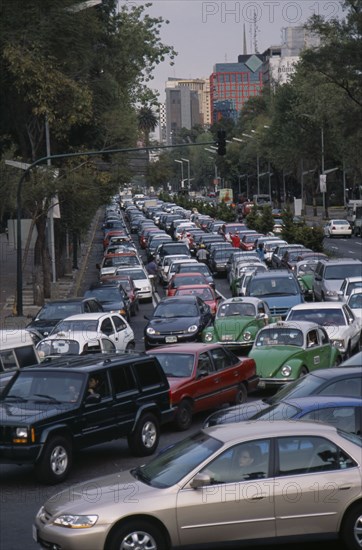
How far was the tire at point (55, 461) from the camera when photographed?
14.5 m

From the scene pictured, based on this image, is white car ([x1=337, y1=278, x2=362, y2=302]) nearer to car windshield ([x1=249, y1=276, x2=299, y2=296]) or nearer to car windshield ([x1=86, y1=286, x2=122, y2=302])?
car windshield ([x1=249, y1=276, x2=299, y2=296])

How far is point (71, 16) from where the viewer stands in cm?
4272

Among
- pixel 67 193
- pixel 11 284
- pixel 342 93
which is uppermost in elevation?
pixel 342 93

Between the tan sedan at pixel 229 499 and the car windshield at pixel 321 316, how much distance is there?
14.9 m

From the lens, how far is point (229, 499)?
10180 millimetres

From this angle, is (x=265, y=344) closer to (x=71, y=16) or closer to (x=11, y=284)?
(x=71, y=16)

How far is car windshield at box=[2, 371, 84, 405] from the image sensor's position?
15.3 metres

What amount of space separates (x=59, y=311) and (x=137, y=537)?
2047 centimetres

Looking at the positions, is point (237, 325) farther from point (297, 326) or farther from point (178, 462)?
point (178, 462)

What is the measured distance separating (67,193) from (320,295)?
12168mm

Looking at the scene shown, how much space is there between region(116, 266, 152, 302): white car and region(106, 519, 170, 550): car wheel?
32.5 meters

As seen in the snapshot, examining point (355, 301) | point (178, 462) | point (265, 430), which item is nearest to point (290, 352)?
point (355, 301)

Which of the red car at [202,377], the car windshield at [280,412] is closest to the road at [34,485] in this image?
the red car at [202,377]

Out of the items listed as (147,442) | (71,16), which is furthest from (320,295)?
(147,442)
